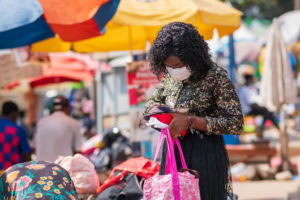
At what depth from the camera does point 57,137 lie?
282 inches

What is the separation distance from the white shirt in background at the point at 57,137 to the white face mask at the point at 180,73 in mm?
4209

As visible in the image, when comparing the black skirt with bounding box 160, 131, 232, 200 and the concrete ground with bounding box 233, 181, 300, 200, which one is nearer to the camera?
the black skirt with bounding box 160, 131, 232, 200

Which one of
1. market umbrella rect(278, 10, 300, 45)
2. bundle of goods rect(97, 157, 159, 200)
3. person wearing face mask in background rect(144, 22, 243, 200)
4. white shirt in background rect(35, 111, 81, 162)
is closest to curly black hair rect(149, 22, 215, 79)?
person wearing face mask in background rect(144, 22, 243, 200)

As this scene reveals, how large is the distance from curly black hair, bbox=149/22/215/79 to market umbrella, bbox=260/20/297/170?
266 inches

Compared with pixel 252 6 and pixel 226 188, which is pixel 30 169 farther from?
pixel 252 6

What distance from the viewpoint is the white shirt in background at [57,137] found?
23.5ft

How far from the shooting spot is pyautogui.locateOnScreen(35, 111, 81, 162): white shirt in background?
23.5 ft

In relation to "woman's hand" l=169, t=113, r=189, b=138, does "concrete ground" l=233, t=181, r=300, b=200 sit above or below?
below

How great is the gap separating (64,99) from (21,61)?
81cm

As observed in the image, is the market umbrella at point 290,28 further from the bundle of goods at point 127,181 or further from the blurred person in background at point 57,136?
the bundle of goods at point 127,181

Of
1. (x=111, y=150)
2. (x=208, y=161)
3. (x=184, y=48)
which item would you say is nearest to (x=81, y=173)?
(x=208, y=161)

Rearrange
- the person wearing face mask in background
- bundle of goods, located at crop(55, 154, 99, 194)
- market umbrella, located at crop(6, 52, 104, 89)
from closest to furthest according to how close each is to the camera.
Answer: the person wearing face mask in background, bundle of goods, located at crop(55, 154, 99, 194), market umbrella, located at crop(6, 52, 104, 89)

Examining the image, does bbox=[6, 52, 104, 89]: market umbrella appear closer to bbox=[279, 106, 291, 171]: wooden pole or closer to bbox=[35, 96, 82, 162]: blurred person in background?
bbox=[279, 106, 291, 171]: wooden pole

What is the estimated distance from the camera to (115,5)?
523 centimetres
